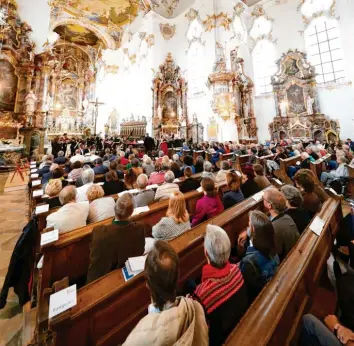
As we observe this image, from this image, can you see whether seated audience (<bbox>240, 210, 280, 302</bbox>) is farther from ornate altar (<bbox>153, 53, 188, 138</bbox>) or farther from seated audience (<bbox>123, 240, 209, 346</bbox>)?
ornate altar (<bbox>153, 53, 188, 138</bbox>)

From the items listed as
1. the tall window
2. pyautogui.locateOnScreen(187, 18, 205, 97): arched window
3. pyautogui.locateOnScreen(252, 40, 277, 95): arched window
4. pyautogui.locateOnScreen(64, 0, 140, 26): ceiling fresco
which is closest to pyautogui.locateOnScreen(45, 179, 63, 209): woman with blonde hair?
pyautogui.locateOnScreen(187, 18, 205, 97): arched window

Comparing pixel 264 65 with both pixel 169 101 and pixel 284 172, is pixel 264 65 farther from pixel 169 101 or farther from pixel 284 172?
pixel 284 172

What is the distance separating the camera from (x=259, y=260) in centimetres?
128

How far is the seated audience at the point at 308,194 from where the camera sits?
Answer: 7.98 ft

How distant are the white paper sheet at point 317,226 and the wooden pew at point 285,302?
0.03m

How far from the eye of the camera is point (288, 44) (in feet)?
45.0

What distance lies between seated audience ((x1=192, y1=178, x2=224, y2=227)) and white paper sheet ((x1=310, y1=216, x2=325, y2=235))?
97 centimetres

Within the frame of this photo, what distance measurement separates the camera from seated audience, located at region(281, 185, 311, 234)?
79.4 inches

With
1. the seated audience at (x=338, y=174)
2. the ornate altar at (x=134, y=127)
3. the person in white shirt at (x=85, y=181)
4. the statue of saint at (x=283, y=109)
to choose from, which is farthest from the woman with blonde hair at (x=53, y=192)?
the statue of saint at (x=283, y=109)

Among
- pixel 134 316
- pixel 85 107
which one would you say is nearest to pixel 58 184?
pixel 134 316

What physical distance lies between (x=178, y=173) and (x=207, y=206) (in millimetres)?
2158

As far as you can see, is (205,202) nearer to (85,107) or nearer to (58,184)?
(58,184)

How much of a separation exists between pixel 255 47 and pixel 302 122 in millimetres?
6969

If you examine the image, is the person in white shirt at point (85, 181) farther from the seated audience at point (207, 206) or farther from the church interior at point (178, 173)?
the seated audience at point (207, 206)
